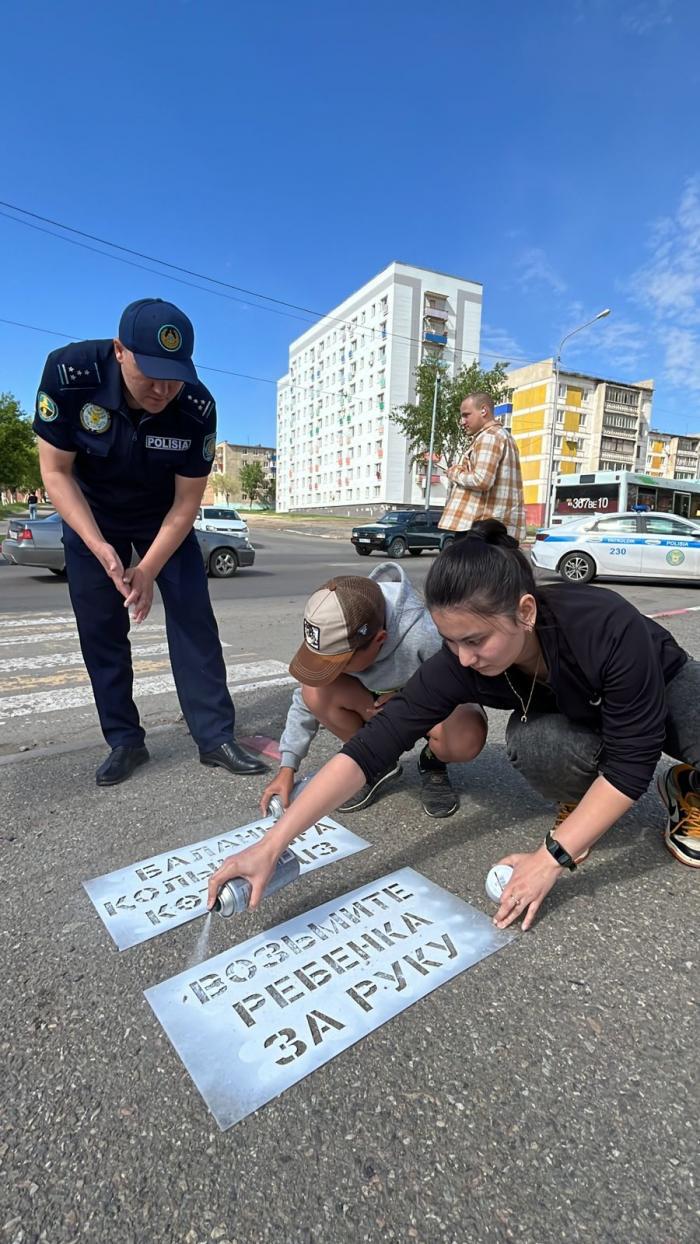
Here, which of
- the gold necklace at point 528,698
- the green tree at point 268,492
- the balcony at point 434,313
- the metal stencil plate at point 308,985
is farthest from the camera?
the green tree at point 268,492

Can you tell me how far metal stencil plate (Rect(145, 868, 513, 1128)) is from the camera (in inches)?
49.4

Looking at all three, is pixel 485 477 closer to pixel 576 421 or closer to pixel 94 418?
pixel 94 418

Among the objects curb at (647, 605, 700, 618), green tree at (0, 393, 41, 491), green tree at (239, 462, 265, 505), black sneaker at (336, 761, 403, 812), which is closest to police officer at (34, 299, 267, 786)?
black sneaker at (336, 761, 403, 812)

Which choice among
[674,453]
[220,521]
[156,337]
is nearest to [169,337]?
[156,337]

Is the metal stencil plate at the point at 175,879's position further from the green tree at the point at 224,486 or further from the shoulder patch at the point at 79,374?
the green tree at the point at 224,486

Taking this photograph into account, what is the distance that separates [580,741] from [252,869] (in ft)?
3.31

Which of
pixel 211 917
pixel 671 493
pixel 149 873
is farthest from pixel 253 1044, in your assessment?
pixel 671 493

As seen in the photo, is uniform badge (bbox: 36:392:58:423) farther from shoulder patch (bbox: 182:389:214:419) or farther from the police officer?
shoulder patch (bbox: 182:389:214:419)

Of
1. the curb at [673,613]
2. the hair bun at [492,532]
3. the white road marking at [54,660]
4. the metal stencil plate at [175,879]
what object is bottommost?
the white road marking at [54,660]

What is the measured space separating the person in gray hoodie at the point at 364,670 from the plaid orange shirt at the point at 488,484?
156cm

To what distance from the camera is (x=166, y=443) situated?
2.45 meters

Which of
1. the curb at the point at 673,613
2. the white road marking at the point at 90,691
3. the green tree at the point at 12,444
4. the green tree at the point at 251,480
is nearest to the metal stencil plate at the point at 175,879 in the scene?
the white road marking at the point at 90,691

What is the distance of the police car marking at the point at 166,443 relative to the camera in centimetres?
242

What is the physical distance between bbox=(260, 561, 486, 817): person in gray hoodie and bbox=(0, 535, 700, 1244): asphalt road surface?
28cm
